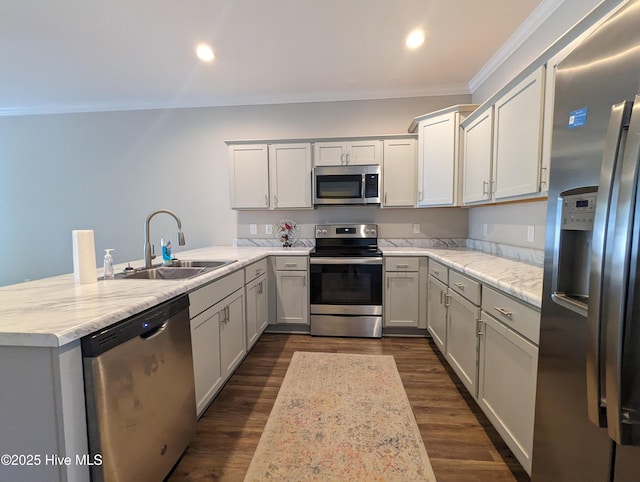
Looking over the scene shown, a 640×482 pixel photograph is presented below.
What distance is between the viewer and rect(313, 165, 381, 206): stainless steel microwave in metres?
3.11

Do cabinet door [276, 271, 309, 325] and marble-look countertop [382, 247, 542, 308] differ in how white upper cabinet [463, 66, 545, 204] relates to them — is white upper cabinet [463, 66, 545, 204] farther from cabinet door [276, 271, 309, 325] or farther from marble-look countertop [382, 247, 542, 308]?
cabinet door [276, 271, 309, 325]

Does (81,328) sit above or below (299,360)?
above

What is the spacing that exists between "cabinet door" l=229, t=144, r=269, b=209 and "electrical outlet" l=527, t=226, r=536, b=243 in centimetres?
254

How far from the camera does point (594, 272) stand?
0.74m

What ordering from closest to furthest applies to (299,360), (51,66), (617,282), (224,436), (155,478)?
(617,282) < (155,478) < (224,436) < (299,360) < (51,66)

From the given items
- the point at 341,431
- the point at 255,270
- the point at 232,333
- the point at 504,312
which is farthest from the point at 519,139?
the point at 232,333

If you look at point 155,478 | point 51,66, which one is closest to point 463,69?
point 155,478

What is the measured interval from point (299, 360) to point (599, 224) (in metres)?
2.31

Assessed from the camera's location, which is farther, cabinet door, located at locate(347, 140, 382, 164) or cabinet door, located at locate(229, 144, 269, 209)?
cabinet door, located at locate(229, 144, 269, 209)

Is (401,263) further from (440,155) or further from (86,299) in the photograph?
(86,299)

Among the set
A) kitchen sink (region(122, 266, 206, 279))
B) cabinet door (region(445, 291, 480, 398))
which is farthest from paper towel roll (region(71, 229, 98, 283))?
cabinet door (region(445, 291, 480, 398))

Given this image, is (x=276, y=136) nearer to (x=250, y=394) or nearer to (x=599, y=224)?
(x=250, y=394)

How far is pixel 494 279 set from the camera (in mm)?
1529

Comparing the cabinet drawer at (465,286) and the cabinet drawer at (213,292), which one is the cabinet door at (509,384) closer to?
the cabinet drawer at (465,286)
